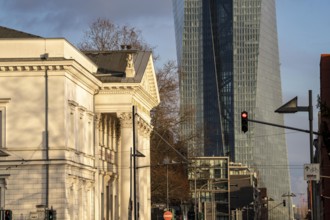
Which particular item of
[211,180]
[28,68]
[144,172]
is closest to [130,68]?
[144,172]

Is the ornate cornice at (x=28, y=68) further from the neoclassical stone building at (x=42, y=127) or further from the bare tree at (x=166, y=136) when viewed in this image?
the bare tree at (x=166, y=136)

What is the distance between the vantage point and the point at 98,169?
247 ft

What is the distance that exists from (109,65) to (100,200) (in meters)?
12.4

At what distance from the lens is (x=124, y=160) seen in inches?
3221

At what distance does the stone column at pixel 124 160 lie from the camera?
256ft

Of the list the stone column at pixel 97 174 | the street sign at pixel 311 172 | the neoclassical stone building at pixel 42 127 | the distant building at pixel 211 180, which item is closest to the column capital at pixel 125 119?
the stone column at pixel 97 174

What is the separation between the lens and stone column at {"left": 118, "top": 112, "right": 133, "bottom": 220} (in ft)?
256

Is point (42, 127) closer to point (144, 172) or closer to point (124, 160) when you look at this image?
point (124, 160)

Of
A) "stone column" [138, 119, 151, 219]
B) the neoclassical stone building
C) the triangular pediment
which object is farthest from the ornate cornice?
the triangular pediment

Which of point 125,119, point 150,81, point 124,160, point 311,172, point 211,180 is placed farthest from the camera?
point 211,180

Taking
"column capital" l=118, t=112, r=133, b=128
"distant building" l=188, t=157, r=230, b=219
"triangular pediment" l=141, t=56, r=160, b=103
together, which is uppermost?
"triangular pediment" l=141, t=56, r=160, b=103

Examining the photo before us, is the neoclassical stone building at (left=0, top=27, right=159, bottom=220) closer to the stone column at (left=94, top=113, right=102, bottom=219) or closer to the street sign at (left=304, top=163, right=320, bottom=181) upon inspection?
the stone column at (left=94, top=113, right=102, bottom=219)

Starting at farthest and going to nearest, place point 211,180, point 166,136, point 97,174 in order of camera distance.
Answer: point 211,180, point 166,136, point 97,174

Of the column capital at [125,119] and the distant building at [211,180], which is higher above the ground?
the column capital at [125,119]
